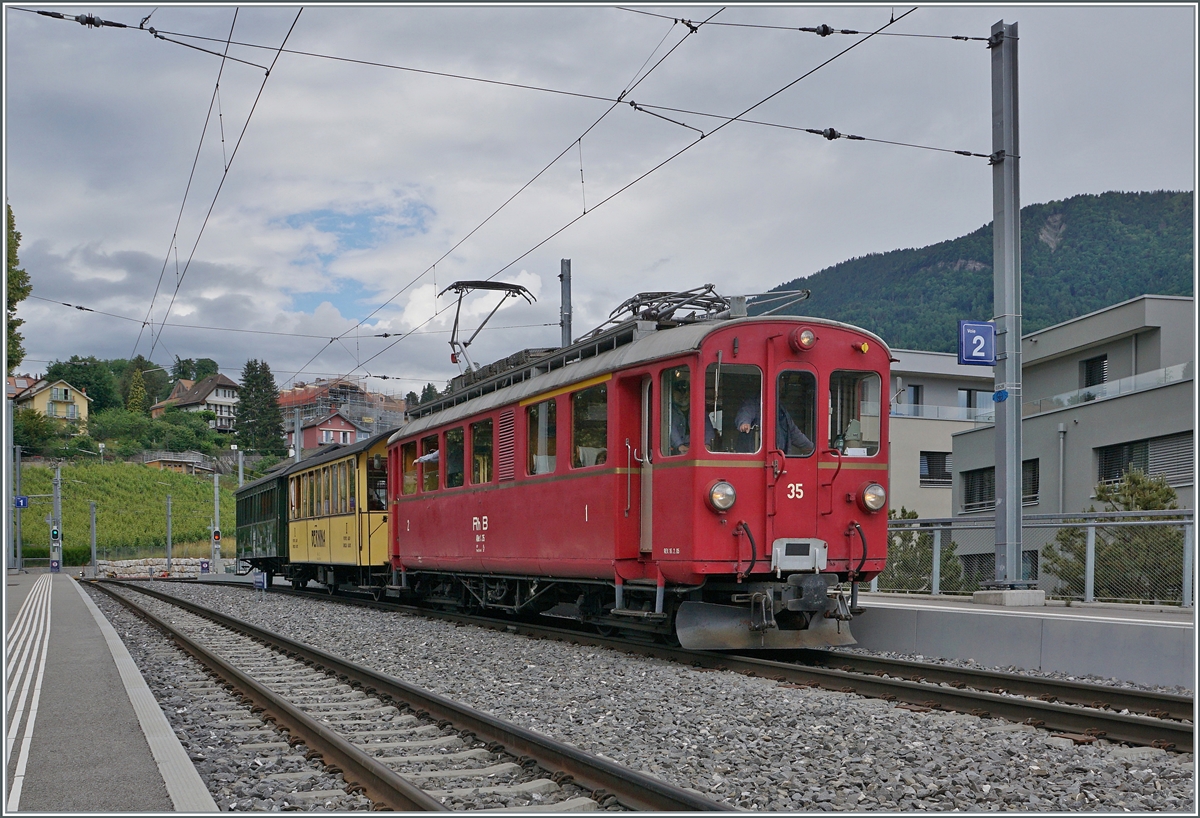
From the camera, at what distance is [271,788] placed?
586 cm

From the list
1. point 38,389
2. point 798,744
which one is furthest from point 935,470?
point 38,389

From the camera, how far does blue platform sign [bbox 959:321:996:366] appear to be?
13234 millimetres

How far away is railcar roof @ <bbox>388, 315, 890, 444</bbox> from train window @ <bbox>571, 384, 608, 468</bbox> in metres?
0.19

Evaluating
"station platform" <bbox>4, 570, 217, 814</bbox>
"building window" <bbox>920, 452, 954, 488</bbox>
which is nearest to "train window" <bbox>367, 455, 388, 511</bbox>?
"station platform" <bbox>4, 570, 217, 814</bbox>

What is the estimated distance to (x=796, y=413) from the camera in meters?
10.6

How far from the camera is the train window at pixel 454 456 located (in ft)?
51.3

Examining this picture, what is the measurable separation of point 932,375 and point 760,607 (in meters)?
35.8

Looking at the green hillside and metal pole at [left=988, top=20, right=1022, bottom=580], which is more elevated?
metal pole at [left=988, top=20, right=1022, bottom=580]

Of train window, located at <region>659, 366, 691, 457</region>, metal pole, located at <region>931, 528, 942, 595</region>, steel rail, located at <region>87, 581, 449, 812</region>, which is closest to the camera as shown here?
steel rail, located at <region>87, 581, 449, 812</region>

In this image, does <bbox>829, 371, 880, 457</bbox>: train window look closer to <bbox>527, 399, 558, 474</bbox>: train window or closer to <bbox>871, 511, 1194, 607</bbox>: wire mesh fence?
<bbox>871, 511, 1194, 607</bbox>: wire mesh fence

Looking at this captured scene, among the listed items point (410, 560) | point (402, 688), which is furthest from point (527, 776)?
point (410, 560)

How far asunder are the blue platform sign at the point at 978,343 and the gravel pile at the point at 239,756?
29.0ft

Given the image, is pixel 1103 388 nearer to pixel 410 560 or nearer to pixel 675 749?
pixel 410 560

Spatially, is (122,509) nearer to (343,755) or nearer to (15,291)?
(15,291)
